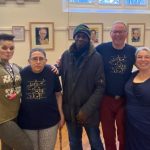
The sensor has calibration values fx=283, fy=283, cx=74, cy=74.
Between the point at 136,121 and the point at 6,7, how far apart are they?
111 inches

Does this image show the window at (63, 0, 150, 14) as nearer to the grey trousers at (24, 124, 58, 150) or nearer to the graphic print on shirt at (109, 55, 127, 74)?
the graphic print on shirt at (109, 55, 127, 74)

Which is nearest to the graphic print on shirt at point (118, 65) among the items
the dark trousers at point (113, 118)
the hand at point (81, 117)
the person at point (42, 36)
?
the dark trousers at point (113, 118)

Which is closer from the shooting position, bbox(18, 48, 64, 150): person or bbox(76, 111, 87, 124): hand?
bbox(18, 48, 64, 150): person

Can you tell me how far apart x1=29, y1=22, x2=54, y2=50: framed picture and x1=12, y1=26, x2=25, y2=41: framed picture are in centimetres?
13

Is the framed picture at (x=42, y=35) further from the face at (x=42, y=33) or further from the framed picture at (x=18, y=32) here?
the framed picture at (x=18, y=32)

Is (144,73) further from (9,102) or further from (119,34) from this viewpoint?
(9,102)

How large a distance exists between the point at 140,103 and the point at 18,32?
2.64m

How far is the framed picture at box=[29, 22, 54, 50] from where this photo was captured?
4375 millimetres

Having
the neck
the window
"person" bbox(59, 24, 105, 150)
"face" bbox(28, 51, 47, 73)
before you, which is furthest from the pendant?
the window

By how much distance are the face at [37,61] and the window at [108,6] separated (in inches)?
103

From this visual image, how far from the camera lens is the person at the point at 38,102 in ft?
6.93

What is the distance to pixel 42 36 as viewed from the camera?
4438 mm

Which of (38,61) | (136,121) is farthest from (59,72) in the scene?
(136,121)

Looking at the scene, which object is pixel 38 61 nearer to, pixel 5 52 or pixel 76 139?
pixel 5 52
